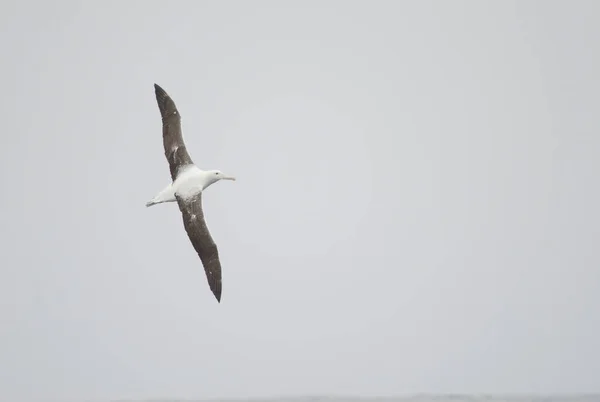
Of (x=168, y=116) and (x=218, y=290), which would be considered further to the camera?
(x=168, y=116)

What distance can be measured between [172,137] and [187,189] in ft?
10.00

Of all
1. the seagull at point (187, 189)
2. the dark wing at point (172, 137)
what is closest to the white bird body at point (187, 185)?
the seagull at point (187, 189)

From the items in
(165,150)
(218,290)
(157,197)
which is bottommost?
(218,290)

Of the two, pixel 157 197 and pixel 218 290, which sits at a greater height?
pixel 157 197

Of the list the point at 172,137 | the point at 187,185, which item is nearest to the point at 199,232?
the point at 187,185

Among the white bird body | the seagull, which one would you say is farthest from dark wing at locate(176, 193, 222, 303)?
the white bird body

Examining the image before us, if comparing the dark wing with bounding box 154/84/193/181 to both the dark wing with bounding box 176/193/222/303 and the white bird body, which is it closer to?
the white bird body

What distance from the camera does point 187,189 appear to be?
42.8m

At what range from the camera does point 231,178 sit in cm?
4347

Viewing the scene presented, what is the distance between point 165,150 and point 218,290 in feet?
26.8

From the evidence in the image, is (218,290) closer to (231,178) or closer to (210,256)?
(210,256)

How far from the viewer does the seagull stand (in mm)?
42219

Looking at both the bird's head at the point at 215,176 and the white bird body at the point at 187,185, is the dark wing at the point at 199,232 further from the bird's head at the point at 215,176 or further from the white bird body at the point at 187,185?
the bird's head at the point at 215,176

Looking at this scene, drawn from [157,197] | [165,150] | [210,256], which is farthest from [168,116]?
[210,256]
